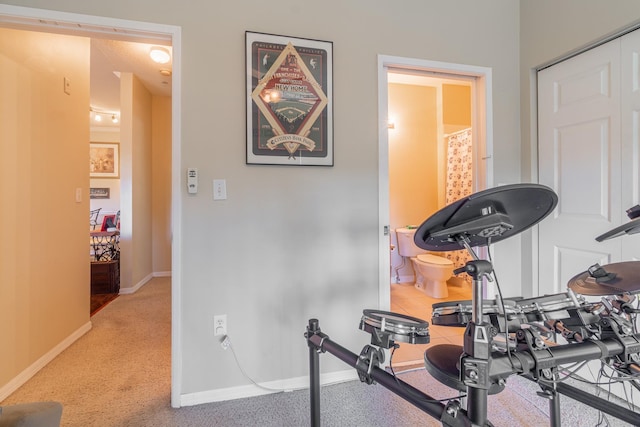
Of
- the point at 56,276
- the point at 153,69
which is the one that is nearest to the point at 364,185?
the point at 56,276

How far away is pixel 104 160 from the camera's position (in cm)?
646

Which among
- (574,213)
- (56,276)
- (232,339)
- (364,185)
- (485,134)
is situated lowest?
(232,339)

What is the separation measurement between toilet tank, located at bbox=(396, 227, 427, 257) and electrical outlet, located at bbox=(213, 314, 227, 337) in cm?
266

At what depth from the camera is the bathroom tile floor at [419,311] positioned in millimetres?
2221

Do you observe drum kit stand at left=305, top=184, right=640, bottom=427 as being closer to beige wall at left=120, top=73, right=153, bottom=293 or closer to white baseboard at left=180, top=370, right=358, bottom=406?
white baseboard at left=180, top=370, right=358, bottom=406

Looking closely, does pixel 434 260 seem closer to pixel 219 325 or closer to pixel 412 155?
pixel 412 155

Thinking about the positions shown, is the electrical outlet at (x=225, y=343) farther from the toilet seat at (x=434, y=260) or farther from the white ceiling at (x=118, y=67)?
the white ceiling at (x=118, y=67)

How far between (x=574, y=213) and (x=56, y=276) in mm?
3652

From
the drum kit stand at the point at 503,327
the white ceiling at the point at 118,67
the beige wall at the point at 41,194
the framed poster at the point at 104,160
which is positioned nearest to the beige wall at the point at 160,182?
the white ceiling at the point at 118,67

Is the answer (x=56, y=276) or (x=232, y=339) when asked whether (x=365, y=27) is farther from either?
(x=56, y=276)

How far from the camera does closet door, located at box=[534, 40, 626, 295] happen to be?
175 centimetres

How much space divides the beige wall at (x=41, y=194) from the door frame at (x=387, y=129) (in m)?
2.26

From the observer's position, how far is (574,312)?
92 centimetres

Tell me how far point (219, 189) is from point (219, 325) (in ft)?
2.57
